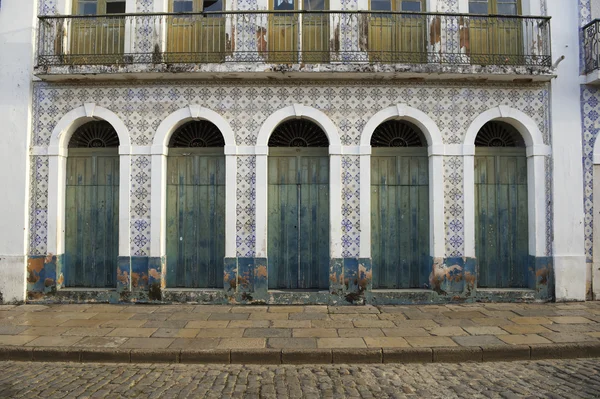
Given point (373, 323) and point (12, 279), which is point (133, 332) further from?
point (373, 323)

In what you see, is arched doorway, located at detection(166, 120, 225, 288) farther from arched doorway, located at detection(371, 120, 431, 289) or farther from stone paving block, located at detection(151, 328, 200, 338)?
arched doorway, located at detection(371, 120, 431, 289)

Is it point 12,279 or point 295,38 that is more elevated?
point 295,38

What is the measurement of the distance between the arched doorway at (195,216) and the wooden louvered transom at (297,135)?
1058mm

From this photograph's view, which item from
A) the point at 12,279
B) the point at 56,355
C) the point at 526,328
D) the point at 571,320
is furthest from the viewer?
the point at 12,279

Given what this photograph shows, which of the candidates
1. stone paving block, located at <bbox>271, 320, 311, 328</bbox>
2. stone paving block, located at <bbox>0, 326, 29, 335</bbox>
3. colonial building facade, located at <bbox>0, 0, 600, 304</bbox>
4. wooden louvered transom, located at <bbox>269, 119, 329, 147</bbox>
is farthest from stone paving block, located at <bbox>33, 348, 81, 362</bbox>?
wooden louvered transom, located at <bbox>269, 119, 329, 147</bbox>

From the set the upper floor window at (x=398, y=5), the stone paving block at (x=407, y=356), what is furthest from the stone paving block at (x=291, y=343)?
the upper floor window at (x=398, y=5)

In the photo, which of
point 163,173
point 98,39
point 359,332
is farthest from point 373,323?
point 98,39

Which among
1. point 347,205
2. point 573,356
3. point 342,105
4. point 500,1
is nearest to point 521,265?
point 573,356

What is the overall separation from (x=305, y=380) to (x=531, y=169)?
590 cm

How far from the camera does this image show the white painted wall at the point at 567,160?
7.79 meters

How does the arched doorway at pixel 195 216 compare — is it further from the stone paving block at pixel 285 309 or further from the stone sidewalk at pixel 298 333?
the stone paving block at pixel 285 309

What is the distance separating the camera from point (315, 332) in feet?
20.0

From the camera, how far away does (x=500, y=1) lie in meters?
8.36

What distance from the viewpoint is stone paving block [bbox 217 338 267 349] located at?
5.50m
